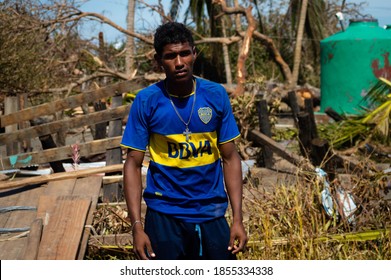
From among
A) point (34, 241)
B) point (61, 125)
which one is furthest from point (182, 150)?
point (61, 125)

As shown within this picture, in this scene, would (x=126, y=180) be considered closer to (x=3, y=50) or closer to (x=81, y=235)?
(x=81, y=235)

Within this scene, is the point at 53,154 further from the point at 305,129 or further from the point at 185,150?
the point at 185,150

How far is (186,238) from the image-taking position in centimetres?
302

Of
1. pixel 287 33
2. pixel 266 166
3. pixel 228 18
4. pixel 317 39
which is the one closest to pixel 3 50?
pixel 266 166

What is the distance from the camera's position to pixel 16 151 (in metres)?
7.93

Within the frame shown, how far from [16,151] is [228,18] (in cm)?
1385

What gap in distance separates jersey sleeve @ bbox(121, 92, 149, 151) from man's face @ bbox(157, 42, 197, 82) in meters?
0.19

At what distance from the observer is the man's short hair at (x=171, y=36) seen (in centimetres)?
302

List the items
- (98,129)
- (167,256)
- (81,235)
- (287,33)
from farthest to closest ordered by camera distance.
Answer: (287,33) → (98,129) → (81,235) → (167,256)

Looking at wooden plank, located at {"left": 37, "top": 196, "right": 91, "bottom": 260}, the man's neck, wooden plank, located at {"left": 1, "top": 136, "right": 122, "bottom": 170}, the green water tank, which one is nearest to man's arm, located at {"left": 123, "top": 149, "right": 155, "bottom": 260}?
the man's neck

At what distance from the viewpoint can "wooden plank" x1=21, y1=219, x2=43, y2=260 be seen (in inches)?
151

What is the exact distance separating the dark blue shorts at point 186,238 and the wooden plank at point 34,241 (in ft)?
3.62

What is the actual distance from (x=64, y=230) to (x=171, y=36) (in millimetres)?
1766

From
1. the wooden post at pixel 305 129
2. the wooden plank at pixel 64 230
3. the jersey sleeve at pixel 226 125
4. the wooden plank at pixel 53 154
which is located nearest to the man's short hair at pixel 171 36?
the jersey sleeve at pixel 226 125
